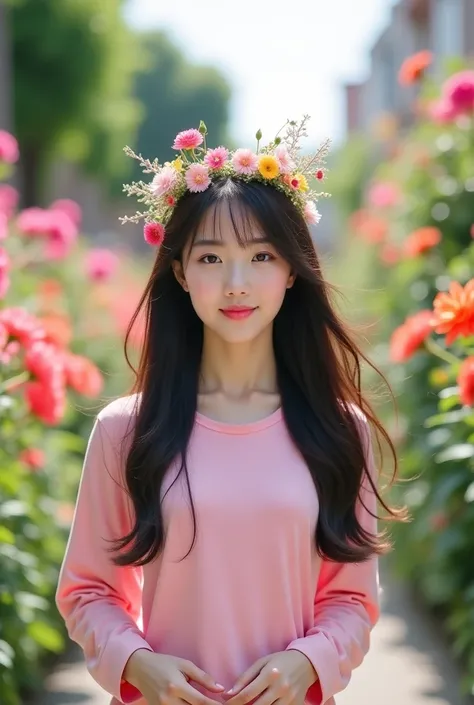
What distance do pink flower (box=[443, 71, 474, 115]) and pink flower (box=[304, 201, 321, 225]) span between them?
3.50 metres

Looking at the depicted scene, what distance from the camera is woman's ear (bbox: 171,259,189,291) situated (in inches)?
91.9

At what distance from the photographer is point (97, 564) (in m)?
2.23

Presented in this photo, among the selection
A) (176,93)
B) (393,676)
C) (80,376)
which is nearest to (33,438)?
(80,376)

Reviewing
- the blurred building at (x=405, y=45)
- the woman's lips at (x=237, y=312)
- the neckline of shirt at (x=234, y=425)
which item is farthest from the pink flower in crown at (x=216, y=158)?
the blurred building at (x=405, y=45)

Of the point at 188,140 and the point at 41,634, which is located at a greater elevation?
the point at 188,140

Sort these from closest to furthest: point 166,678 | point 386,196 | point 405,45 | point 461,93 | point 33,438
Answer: point 166,678 → point 33,438 → point 461,93 → point 386,196 → point 405,45

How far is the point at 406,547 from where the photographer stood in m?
5.74

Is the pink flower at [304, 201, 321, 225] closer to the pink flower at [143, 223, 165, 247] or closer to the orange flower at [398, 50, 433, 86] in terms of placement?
the pink flower at [143, 223, 165, 247]

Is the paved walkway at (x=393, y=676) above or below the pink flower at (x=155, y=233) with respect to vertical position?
below

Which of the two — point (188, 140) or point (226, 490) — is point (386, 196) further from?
point (226, 490)

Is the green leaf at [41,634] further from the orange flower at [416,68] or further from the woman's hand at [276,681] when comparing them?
the orange flower at [416,68]

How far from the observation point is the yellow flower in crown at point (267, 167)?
2256 millimetres

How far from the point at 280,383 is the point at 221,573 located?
1.48 ft

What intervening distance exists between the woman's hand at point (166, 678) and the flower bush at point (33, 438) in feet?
2.34
